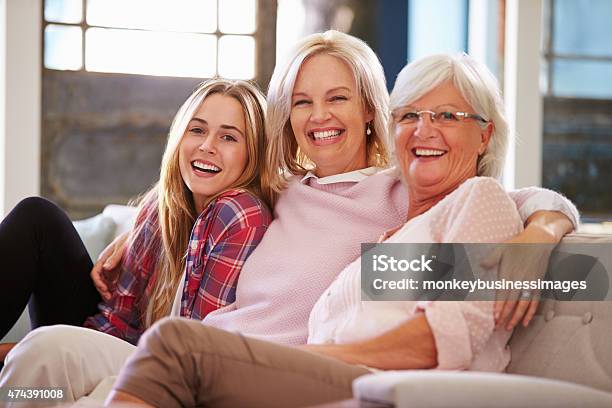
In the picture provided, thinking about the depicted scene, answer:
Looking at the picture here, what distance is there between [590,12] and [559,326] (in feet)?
11.5

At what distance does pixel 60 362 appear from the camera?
6.37ft

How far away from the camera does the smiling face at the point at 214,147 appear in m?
2.29

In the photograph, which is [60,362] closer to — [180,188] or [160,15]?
[180,188]

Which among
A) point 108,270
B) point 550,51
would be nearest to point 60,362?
point 108,270

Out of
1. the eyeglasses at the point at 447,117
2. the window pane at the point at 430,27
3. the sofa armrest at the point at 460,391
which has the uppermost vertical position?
the window pane at the point at 430,27

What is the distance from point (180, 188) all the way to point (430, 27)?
263cm

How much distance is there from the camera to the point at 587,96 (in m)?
4.80

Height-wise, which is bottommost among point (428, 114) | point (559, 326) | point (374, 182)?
point (559, 326)

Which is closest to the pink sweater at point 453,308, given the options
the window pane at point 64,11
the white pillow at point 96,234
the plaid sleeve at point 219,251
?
the plaid sleeve at point 219,251

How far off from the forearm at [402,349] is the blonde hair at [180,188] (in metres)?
0.78

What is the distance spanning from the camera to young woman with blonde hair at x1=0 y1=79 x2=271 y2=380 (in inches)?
85.2

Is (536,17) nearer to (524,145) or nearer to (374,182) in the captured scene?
(524,145)

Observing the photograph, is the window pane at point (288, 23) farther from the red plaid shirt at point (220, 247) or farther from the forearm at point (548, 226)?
the forearm at point (548, 226)

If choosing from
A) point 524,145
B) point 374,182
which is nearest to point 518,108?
point 524,145
